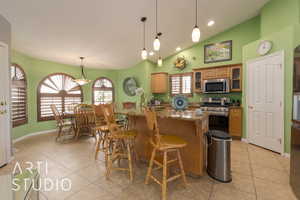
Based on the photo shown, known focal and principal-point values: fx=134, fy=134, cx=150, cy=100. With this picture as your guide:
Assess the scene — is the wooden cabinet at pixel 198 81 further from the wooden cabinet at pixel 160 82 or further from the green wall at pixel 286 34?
the green wall at pixel 286 34

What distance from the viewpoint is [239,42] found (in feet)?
13.8

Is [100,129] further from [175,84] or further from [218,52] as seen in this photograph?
[218,52]

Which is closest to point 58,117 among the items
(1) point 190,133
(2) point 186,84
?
(1) point 190,133

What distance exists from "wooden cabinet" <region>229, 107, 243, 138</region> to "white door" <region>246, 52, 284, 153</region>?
21 centimetres

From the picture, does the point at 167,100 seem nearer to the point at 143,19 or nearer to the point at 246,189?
the point at 143,19

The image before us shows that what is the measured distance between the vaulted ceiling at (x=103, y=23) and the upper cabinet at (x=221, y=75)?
3.96ft

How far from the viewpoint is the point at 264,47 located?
3.14 metres

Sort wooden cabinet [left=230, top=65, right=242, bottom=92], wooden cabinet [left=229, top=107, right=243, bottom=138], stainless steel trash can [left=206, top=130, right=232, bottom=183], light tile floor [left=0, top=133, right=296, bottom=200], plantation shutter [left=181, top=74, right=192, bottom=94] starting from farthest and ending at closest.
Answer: plantation shutter [left=181, top=74, right=192, bottom=94], wooden cabinet [left=230, top=65, right=242, bottom=92], wooden cabinet [left=229, top=107, right=243, bottom=138], stainless steel trash can [left=206, top=130, right=232, bottom=183], light tile floor [left=0, top=133, right=296, bottom=200]

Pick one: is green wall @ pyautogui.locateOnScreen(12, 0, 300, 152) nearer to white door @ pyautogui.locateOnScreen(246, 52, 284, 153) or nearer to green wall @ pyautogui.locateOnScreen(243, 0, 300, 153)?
green wall @ pyautogui.locateOnScreen(243, 0, 300, 153)

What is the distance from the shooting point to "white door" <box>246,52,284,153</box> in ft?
9.45

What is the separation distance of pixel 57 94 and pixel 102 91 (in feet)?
5.86

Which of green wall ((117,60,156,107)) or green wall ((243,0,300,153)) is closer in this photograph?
green wall ((243,0,300,153))

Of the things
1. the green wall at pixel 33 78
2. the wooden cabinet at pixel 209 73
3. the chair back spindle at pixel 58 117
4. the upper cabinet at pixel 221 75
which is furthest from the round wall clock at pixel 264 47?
the green wall at pixel 33 78

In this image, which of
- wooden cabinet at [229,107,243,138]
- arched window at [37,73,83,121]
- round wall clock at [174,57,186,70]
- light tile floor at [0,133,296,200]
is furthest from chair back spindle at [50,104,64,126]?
wooden cabinet at [229,107,243,138]
